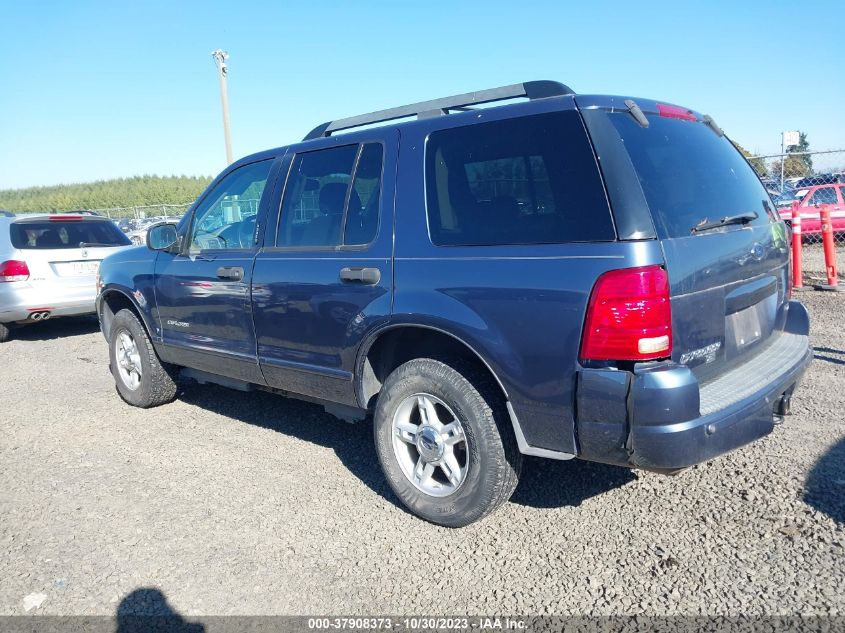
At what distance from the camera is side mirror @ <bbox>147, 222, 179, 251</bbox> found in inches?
193

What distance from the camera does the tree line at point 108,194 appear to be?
231 ft

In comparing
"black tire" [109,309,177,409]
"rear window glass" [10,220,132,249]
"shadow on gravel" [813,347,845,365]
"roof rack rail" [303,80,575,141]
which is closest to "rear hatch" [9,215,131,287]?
"rear window glass" [10,220,132,249]

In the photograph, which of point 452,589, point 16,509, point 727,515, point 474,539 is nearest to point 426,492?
point 474,539

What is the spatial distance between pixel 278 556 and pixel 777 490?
2.55 metres

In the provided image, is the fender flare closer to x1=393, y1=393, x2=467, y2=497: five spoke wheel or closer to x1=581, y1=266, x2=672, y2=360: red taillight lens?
x1=393, y1=393, x2=467, y2=497: five spoke wheel

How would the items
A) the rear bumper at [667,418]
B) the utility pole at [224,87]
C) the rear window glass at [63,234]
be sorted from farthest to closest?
the utility pole at [224,87] → the rear window glass at [63,234] → the rear bumper at [667,418]

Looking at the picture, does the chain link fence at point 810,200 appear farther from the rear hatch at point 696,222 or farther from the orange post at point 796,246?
the rear hatch at point 696,222

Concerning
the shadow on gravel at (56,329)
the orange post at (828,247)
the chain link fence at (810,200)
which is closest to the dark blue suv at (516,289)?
the orange post at (828,247)

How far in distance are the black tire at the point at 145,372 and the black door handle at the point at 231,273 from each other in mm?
1419

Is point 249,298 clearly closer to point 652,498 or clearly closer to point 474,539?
point 474,539

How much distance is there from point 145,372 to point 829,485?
4.80 meters

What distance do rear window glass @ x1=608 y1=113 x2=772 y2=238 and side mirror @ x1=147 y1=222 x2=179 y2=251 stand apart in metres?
3.40

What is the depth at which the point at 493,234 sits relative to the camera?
9.82ft

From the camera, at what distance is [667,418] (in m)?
2.53
